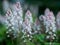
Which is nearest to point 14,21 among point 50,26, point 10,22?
point 10,22

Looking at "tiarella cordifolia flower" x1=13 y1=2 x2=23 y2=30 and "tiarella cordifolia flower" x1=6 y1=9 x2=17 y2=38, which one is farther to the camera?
"tiarella cordifolia flower" x1=13 y1=2 x2=23 y2=30

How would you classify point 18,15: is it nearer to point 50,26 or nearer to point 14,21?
point 14,21

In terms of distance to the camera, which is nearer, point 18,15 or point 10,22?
point 10,22

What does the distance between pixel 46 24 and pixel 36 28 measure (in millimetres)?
488

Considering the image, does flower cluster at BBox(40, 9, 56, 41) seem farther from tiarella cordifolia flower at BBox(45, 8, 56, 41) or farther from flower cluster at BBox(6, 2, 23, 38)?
flower cluster at BBox(6, 2, 23, 38)

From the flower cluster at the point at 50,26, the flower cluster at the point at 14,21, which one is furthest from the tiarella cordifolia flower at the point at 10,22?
the flower cluster at the point at 50,26

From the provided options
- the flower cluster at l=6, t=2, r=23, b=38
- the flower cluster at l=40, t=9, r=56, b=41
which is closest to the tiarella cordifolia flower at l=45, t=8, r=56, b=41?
the flower cluster at l=40, t=9, r=56, b=41

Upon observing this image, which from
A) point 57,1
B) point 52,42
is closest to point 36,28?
point 52,42

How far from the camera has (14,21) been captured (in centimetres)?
540

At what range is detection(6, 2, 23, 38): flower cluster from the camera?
5336 mm

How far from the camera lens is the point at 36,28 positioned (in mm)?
5996

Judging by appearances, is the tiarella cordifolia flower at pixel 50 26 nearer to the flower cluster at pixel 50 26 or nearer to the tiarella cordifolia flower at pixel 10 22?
the flower cluster at pixel 50 26

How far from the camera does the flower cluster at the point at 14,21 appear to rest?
534cm

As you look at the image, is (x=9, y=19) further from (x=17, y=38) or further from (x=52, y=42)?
(x=52, y=42)
